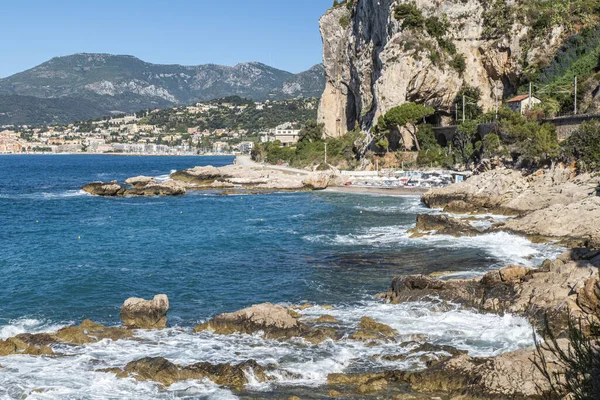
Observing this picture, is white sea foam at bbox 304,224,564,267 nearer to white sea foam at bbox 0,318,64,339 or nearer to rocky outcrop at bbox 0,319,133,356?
rocky outcrop at bbox 0,319,133,356

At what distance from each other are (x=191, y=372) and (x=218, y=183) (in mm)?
57214

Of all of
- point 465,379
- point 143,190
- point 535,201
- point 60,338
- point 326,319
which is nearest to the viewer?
point 465,379

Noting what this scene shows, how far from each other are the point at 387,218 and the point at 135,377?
1137 inches

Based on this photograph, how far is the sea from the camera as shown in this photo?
49.8 ft

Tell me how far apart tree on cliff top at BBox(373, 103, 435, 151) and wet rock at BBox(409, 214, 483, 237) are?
1468 inches

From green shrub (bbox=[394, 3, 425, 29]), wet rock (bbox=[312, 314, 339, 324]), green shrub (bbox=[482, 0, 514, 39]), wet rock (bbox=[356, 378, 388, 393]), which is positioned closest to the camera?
wet rock (bbox=[356, 378, 388, 393])

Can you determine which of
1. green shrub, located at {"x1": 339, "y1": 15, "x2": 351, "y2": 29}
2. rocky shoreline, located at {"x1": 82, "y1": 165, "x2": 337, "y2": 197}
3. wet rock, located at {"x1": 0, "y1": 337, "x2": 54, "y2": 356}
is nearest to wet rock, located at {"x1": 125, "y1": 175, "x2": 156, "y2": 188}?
rocky shoreline, located at {"x1": 82, "y1": 165, "x2": 337, "y2": 197}

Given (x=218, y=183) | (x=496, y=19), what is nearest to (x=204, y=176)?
(x=218, y=183)

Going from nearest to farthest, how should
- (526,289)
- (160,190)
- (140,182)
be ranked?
(526,289), (160,190), (140,182)

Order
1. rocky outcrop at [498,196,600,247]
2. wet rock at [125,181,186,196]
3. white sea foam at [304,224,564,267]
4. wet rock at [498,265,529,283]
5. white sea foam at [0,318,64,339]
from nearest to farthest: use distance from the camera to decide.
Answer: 1. white sea foam at [0,318,64,339]
2. wet rock at [498,265,529,283]
3. white sea foam at [304,224,564,267]
4. rocky outcrop at [498,196,600,247]
5. wet rock at [125,181,186,196]

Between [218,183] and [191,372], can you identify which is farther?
[218,183]

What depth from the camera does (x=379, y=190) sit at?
59.2 metres

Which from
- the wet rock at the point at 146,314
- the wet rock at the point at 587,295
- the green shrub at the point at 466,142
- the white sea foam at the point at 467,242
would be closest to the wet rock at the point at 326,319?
the wet rock at the point at 146,314

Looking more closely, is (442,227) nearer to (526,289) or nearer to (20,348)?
(526,289)
